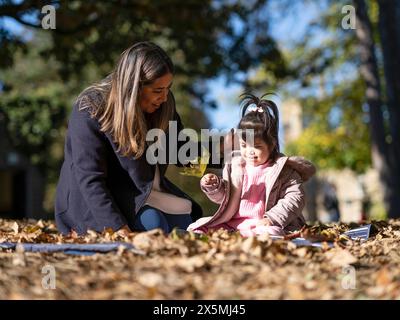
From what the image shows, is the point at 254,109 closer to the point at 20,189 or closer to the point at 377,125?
the point at 377,125

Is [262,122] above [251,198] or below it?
above

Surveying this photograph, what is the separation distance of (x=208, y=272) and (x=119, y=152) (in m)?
1.76

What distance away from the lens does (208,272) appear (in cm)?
308

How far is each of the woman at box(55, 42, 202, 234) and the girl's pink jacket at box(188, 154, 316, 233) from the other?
1.20 feet

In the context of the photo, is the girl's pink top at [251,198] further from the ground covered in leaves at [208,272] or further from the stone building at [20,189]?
the stone building at [20,189]

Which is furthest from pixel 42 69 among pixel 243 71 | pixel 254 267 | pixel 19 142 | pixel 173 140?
pixel 254 267

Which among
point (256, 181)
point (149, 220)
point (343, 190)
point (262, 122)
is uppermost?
point (262, 122)

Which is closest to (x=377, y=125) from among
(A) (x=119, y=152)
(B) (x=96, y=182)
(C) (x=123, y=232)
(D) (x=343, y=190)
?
(A) (x=119, y=152)

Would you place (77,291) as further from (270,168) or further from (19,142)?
(19,142)

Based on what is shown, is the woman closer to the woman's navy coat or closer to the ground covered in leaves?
the woman's navy coat

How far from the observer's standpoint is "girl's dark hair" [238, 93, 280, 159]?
15.6 ft

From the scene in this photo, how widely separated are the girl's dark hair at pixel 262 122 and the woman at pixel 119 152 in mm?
572

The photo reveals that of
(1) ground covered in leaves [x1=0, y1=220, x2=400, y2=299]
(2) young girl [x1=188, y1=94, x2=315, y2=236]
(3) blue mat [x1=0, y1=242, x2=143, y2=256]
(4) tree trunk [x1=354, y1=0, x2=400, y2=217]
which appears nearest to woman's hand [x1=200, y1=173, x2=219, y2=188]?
(2) young girl [x1=188, y1=94, x2=315, y2=236]
